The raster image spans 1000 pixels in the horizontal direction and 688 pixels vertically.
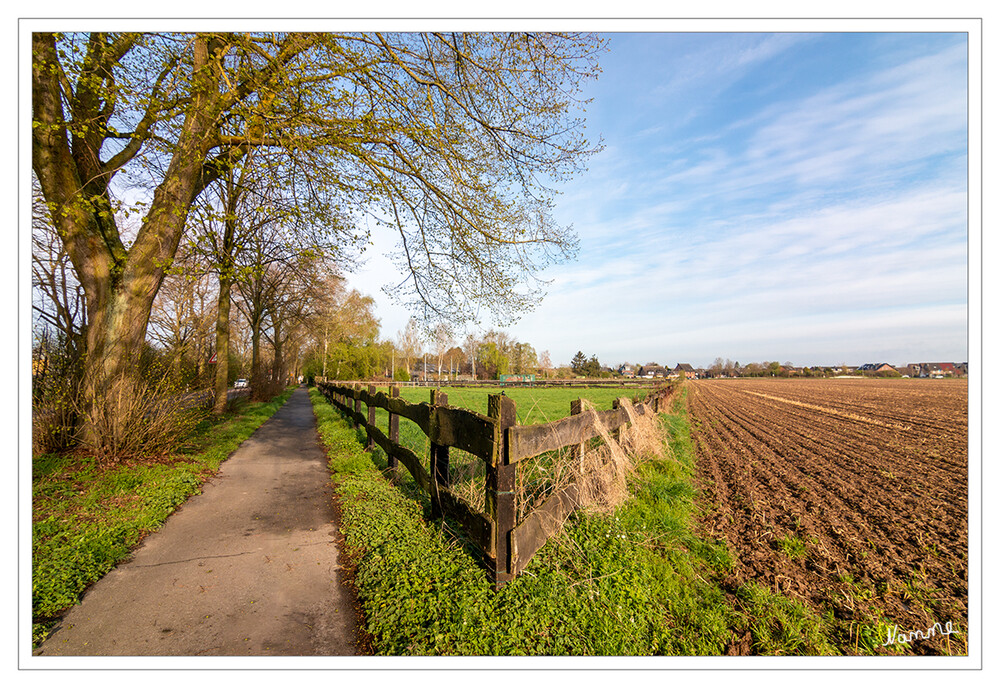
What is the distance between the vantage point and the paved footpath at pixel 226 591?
2.12m

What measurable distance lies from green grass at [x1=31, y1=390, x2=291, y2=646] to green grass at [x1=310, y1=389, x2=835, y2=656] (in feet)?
5.63

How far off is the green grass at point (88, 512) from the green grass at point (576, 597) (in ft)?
5.63

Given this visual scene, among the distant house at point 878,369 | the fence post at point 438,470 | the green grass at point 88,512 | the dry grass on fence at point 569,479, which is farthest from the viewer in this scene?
the distant house at point 878,369

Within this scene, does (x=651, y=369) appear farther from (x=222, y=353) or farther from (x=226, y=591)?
(x=226, y=591)

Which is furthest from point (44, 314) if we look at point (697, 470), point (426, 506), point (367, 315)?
point (367, 315)

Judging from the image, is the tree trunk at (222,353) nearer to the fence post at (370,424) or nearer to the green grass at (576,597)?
the fence post at (370,424)

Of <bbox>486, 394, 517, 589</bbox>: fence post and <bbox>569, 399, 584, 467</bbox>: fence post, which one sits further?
<bbox>569, 399, 584, 467</bbox>: fence post

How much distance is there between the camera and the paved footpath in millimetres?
2119

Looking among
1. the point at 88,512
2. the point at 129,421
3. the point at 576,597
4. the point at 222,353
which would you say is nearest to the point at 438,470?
the point at 576,597

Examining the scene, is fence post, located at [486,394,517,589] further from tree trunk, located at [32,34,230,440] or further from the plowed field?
tree trunk, located at [32,34,230,440]

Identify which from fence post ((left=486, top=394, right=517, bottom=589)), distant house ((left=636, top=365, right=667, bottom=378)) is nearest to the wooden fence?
fence post ((left=486, top=394, right=517, bottom=589))

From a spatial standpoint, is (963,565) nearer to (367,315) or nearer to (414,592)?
(414,592)

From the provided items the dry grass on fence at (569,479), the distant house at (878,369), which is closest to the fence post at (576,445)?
the dry grass on fence at (569,479)

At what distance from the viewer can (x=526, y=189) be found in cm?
612
